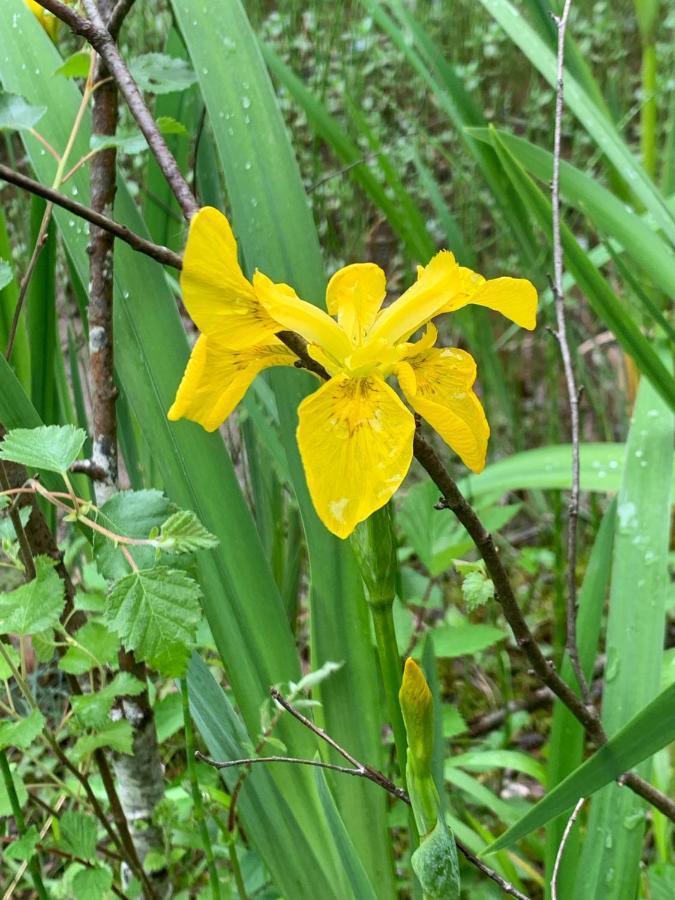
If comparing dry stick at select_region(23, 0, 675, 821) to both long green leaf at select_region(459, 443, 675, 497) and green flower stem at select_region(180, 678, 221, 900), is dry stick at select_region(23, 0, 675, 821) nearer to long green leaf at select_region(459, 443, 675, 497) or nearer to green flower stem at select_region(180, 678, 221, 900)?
green flower stem at select_region(180, 678, 221, 900)

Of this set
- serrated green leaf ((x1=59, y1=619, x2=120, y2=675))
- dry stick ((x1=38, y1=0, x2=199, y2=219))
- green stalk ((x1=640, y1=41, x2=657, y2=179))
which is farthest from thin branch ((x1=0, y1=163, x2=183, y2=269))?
green stalk ((x1=640, y1=41, x2=657, y2=179))

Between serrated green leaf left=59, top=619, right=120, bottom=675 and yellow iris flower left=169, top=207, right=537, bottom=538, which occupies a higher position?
yellow iris flower left=169, top=207, right=537, bottom=538

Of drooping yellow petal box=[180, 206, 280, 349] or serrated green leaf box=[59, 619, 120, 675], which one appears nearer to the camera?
drooping yellow petal box=[180, 206, 280, 349]

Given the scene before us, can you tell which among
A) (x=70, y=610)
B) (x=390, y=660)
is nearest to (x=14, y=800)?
(x=70, y=610)

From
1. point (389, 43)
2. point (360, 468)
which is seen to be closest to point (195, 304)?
point (360, 468)

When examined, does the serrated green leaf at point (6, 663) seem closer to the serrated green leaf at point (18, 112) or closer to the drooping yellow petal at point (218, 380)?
the drooping yellow petal at point (218, 380)

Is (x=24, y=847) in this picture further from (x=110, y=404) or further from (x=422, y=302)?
(x=422, y=302)

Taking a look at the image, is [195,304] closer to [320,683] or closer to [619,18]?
[320,683]
